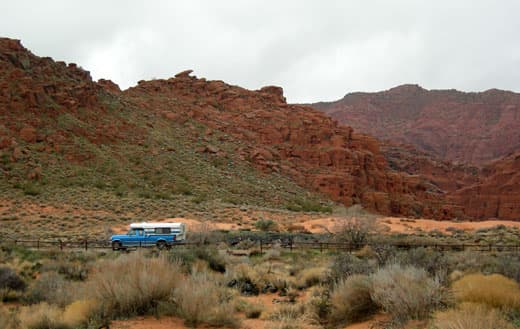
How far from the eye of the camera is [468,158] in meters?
171

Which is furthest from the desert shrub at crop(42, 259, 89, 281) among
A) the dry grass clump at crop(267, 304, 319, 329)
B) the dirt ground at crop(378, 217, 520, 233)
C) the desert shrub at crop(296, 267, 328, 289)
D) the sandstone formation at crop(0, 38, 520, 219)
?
the sandstone formation at crop(0, 38, 520, 219)

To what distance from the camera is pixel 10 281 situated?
Answer: 16.0 m

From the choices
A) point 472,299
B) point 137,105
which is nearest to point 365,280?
point 472,299

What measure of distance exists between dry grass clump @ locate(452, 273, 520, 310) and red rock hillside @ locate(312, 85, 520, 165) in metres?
163

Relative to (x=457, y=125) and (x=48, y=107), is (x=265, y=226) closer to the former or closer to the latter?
(x=48, y=107)

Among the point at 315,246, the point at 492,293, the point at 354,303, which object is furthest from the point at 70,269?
the point at 492,293

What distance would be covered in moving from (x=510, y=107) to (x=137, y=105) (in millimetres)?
150554

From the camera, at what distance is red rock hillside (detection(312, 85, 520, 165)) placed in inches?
6678

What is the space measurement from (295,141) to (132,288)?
70.6m

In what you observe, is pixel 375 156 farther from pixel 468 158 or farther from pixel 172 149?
pixel 468 158

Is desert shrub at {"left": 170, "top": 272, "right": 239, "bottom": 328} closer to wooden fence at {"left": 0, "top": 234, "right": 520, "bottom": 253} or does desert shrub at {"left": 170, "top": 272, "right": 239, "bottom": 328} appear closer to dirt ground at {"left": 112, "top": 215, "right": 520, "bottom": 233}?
wooden fence at {"left": 0, "top": 234, "right": 520, "bottom": 253}

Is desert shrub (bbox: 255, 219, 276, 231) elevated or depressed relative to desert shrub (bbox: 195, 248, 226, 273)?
elevated

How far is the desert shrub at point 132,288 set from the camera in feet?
33.2

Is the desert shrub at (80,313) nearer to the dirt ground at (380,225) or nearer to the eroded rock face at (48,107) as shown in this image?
the dirt ground at (380,225)
